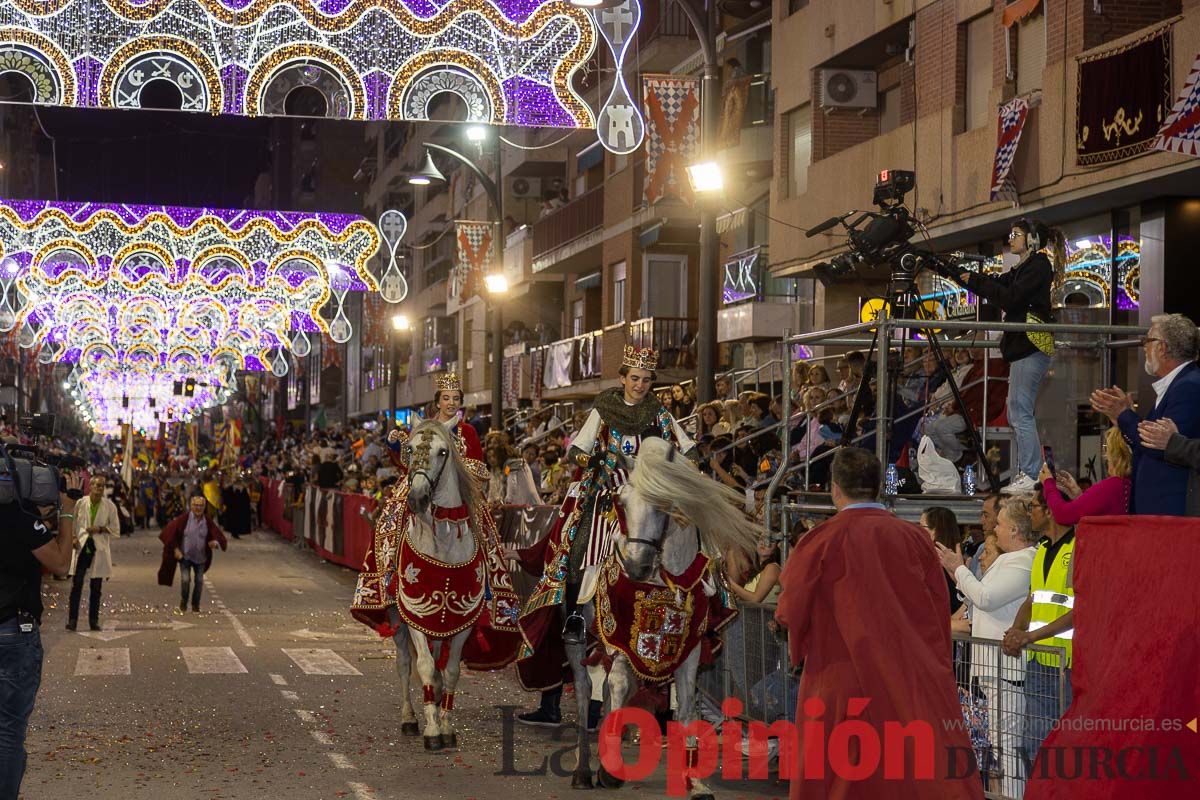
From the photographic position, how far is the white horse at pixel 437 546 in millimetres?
12242

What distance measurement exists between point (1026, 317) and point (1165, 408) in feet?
12.3

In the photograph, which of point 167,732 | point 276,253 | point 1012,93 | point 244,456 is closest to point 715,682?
point 167,732

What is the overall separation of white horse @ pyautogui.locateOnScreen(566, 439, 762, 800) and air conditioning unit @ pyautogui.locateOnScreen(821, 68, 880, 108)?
18.1 m

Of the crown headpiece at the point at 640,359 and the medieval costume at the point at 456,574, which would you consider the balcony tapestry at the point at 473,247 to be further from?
the crown headpiece at the point at 640,359

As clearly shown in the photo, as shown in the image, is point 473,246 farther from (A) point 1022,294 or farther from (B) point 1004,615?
(B) point 1004,615

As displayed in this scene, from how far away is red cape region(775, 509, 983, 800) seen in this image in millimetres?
7488

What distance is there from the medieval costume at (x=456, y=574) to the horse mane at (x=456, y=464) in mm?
69

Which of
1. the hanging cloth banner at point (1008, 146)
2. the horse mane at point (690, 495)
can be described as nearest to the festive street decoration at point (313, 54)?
the hanging cloth banner at point (1008, 146)

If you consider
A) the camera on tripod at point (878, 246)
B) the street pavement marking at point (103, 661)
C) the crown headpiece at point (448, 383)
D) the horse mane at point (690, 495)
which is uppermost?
the camera on tripod at point (878, 246)

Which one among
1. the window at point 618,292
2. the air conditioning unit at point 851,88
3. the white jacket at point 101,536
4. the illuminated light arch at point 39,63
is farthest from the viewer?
the window at point 618,292

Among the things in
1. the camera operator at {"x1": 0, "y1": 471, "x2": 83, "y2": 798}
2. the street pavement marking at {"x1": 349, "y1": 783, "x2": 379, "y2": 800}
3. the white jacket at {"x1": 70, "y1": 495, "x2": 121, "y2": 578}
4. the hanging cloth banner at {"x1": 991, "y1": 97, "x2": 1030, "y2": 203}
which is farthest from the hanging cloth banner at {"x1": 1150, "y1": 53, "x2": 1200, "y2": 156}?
the white jacket at {"x1": 70, "y1": 495, "x2": 121, "y2": 578}

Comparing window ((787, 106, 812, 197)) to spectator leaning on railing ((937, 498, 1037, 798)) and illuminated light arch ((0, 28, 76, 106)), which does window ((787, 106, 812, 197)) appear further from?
spectator leaning on railing ((937, 498, 1037, 798))

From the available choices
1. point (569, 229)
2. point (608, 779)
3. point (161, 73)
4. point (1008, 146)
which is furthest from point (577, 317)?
point (608, 779)

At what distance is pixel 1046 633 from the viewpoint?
881 cm
